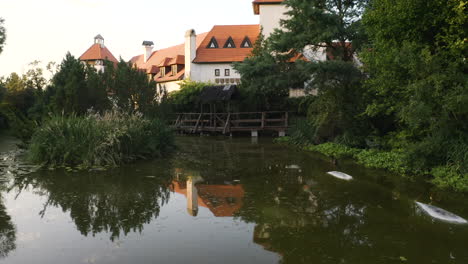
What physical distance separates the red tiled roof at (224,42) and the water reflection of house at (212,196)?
31.1 m

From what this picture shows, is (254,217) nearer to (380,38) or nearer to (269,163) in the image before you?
(269,163)

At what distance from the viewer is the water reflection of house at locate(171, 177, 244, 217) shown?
606cm

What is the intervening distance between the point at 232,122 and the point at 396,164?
14.6 metres

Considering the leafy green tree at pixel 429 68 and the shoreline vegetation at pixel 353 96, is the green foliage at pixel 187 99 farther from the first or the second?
the leafy green tree at pixel 429 68

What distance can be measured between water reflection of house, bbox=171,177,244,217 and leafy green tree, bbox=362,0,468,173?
177 inches

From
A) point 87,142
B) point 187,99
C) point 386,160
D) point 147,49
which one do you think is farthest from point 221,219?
point 147,49

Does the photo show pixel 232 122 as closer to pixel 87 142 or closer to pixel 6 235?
pixel 87 142

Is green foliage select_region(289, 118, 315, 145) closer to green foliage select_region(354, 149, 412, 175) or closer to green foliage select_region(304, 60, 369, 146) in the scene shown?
green foliage select_region(304, 60, 369, 146)

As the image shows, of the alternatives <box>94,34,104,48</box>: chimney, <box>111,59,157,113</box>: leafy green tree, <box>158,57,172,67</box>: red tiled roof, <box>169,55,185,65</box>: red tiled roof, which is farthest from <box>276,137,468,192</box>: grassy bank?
<box>94,34,104,48</box>: chimney

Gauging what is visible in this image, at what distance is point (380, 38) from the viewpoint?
31.2ft

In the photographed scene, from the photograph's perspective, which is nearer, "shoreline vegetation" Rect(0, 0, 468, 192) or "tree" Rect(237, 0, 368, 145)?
"shoreline vegetation" Rect(0, 0, 468, 192)

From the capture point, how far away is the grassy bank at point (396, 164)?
7543 mm

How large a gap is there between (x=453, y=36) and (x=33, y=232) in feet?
29.3

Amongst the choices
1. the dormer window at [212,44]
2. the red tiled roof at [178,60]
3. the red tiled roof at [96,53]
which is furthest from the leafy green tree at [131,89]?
the red tiled roof at [96,53]
